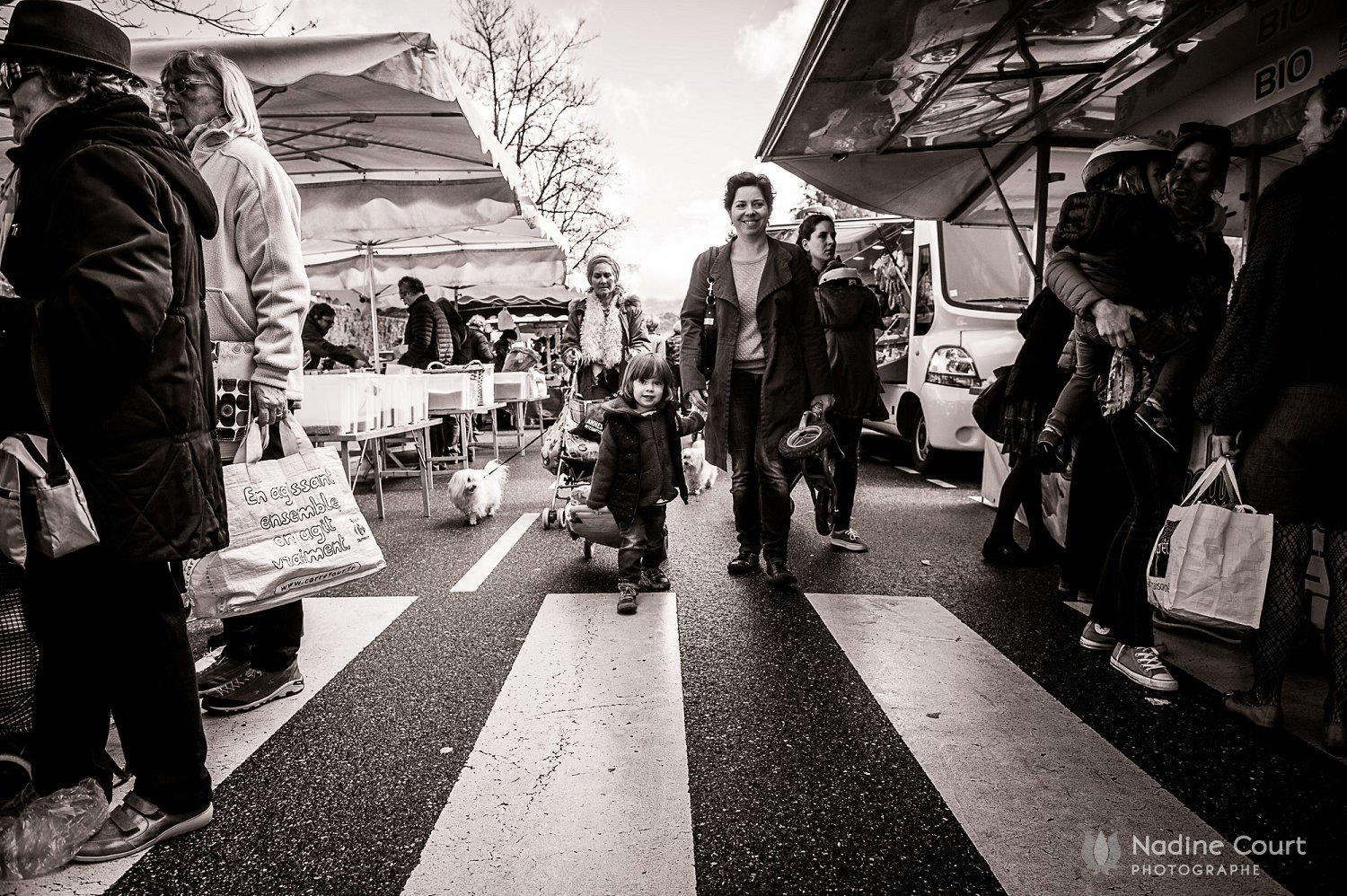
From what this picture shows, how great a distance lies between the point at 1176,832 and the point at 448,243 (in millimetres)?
12429

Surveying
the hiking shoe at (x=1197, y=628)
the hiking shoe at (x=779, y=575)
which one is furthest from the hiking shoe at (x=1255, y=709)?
the hiking shoe at (x=779, y=575)

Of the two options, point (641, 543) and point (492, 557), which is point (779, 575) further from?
point (492, 557)

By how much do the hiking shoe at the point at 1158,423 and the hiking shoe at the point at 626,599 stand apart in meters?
2.53

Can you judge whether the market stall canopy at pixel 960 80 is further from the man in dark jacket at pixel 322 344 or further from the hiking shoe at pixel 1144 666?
the man in dark jacket at pixel 322 344

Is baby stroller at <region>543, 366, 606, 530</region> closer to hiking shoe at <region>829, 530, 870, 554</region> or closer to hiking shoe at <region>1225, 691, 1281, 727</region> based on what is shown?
hiking shoe at <region>829, 530, 870, 554</region>

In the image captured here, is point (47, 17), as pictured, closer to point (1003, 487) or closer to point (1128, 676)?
point (1128, 676)

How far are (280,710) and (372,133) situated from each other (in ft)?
16.8

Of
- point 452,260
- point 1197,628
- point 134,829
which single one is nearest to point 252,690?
point 134,829

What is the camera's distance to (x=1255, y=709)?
9.06 ft

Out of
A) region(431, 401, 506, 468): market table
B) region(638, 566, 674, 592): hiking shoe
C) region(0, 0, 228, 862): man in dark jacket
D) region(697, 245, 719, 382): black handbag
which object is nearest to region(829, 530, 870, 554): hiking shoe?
region(638, 566, 674, 592): hiking shoe

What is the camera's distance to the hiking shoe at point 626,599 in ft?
13.6

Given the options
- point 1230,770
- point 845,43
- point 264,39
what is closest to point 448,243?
point 264,39

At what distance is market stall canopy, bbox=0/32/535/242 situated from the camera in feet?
14.5

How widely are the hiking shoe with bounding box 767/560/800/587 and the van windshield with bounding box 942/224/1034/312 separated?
5196 mm
